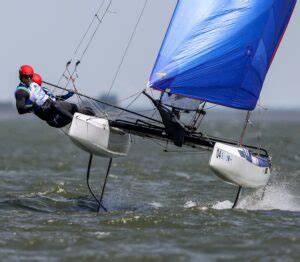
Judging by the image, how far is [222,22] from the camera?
1076 cm

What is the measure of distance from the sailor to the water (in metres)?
1.24

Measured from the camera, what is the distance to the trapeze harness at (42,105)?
1059 cm

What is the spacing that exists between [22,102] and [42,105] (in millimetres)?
292

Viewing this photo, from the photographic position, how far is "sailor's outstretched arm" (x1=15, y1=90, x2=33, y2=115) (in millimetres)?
10500

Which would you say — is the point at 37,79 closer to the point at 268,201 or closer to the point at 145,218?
the point at 145,218

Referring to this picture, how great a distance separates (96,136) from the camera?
35.0 feet

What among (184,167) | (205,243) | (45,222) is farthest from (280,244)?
(184,167)

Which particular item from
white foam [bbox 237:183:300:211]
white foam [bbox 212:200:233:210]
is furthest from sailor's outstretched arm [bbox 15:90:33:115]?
white foam [bbox 237:183:300:211]

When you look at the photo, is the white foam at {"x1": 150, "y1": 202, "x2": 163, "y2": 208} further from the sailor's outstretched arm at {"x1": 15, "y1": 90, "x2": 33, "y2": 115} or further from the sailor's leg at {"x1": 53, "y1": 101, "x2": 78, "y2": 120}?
the sailor's outstretched arm at {"x1": 15, "y1": 90, "x2": 33, "y2": 115}

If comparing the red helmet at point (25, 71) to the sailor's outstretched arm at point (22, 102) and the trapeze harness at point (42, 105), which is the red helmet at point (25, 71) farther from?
the sailor's outstretched arm at point (22, 102)

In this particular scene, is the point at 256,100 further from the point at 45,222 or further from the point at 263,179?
the point at 45,222

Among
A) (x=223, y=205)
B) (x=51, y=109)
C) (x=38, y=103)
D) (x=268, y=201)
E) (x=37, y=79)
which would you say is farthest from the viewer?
(x=268, y=201)

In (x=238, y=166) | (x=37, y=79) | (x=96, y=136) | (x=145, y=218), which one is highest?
(x=37, y=79)

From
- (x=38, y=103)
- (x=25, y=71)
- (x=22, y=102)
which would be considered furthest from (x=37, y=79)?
(x=22, y=102)
